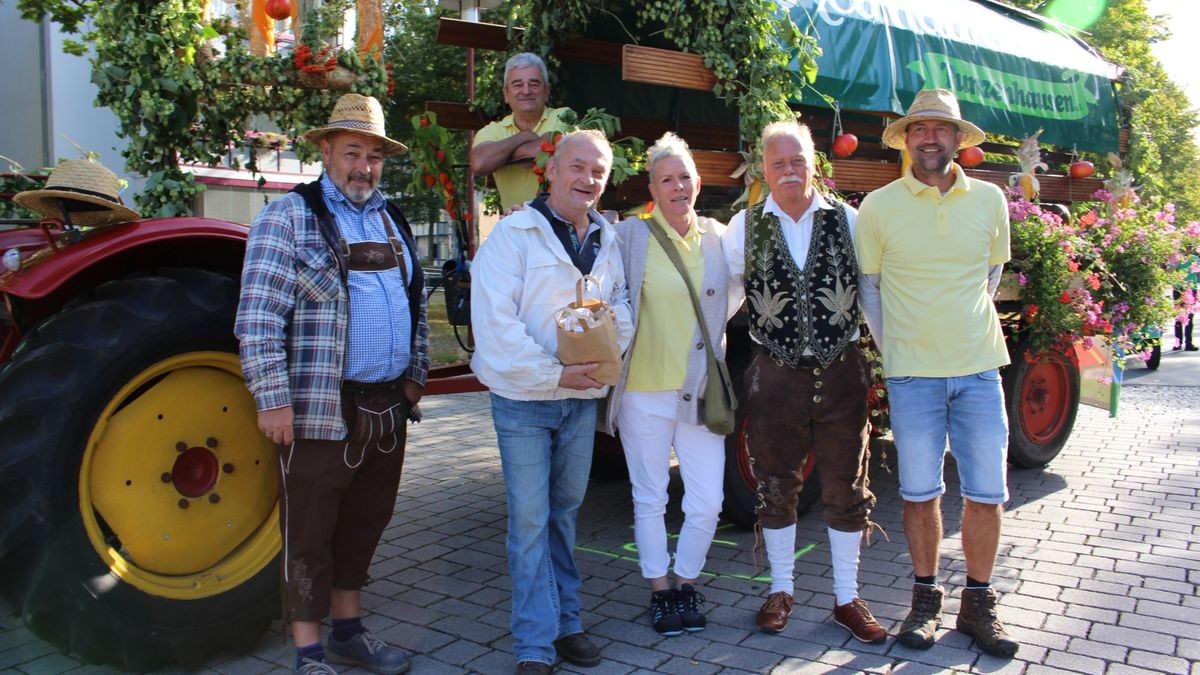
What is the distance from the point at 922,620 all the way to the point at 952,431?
0.74m

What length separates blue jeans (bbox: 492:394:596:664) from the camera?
333 cm

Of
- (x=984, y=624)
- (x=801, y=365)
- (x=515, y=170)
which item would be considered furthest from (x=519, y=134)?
(x=984, y=624)

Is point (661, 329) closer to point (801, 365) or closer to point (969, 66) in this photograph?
point (801, 365)

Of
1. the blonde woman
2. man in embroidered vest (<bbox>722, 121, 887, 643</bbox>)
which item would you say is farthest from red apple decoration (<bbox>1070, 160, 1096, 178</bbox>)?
the blonde woman

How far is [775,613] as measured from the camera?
372 centimetres

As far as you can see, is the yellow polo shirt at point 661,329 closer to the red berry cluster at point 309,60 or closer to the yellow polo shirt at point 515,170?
the yellow polo shirt at point 515,170

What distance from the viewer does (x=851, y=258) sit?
3660 millimetres

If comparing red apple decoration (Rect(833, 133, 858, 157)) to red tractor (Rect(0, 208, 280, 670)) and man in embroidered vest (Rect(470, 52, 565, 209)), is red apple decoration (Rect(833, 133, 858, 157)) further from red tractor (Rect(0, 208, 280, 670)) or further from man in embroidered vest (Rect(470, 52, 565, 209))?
red tractor (Rect(0, 208, 280, 670))

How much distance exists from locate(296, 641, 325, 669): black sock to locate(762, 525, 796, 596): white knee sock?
173cm

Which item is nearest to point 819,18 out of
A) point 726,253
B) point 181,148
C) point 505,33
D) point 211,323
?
point 505,33

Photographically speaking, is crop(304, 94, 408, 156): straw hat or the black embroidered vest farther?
the black embroidered vest

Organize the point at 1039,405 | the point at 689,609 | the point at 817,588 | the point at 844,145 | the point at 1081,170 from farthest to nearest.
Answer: the point at 1081,170, the point at 1039,405, the point at 844,145, the point at 817,588, the point at 689,609

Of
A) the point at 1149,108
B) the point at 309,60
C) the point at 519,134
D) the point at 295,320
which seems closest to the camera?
the point at 295,320

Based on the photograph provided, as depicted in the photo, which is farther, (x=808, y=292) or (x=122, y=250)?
(x=808, y=292)
